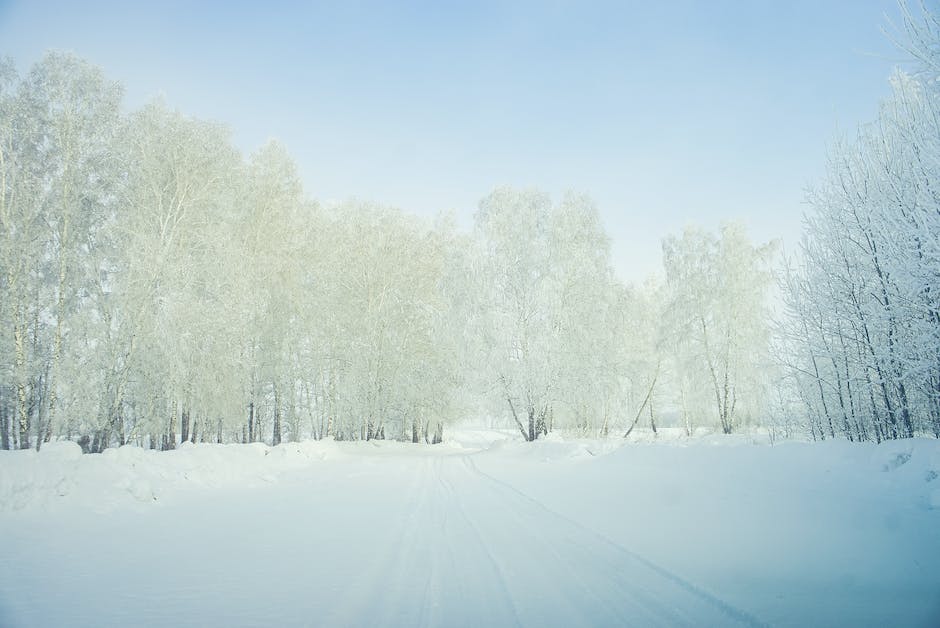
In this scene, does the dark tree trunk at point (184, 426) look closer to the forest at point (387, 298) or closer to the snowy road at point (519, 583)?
the forest at point (387, 298)

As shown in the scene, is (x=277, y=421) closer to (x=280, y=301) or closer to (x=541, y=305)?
(x=280, y=301)

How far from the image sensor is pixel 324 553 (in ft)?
15.4

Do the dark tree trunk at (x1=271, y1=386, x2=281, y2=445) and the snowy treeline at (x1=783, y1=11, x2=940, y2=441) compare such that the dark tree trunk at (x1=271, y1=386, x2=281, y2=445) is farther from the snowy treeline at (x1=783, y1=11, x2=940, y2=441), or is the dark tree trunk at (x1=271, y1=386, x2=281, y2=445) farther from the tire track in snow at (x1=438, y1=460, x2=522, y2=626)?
the snowy treeline at (x1=783, y1=11, x2=940, y2=441)

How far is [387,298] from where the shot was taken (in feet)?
78.5

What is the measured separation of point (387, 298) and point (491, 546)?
65.2ft

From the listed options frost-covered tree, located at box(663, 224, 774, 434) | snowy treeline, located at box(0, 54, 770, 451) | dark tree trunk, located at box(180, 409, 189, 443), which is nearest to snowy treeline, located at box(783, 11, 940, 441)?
snowy treeline, located at box(0, 54, 770, 451)

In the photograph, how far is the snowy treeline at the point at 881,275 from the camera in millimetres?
5789

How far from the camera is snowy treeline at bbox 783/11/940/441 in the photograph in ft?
19.0

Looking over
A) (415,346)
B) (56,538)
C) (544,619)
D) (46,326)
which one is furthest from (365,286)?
(544,619)

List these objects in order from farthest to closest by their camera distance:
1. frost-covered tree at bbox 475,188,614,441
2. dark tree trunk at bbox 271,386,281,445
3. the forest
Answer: dark tree trunk at bbox 271,386,281,445 < frost-covered tree at bbox 475,188,614,441 < the forest

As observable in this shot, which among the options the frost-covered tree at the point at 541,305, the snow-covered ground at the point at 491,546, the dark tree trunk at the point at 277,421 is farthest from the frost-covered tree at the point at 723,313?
the dark tree trunk at the point at 277,421

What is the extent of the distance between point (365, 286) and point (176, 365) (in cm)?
1084

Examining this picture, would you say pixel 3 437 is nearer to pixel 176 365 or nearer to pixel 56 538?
pixel 176 365

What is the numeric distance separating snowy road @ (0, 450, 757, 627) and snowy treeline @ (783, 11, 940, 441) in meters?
5.23
